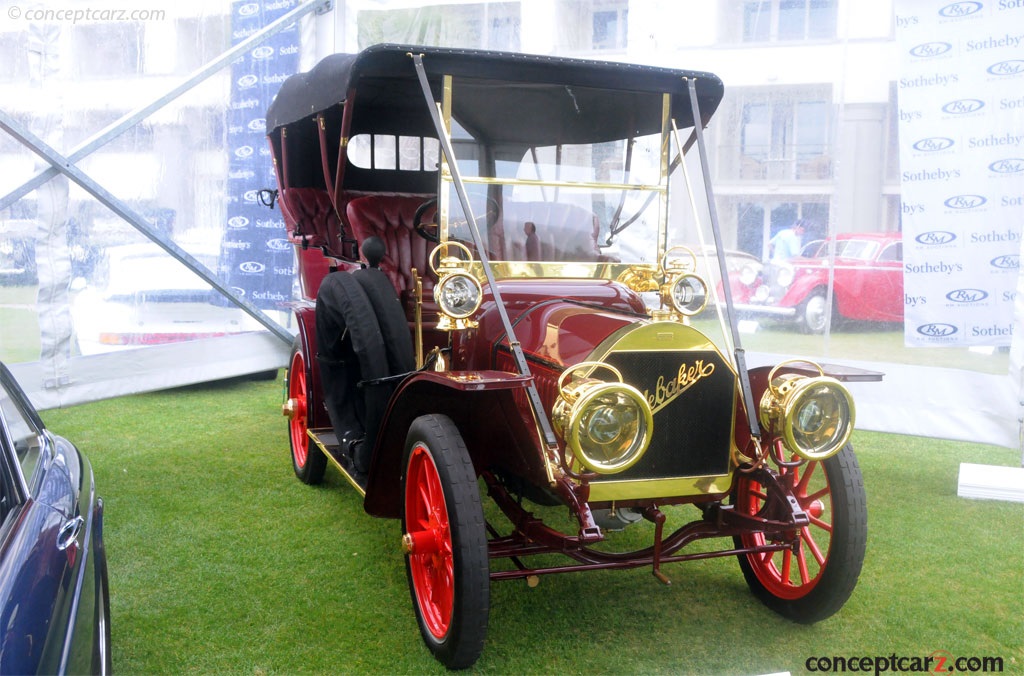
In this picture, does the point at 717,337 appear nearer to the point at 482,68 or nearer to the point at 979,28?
the point at 979,28

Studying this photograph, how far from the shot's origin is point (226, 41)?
654 centimetres

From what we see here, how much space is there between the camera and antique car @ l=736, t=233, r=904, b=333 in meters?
5.35

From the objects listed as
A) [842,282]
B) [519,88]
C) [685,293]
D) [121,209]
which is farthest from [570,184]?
[121,209]

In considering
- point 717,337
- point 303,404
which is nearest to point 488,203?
point 303,404

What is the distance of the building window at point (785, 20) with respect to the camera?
543cm

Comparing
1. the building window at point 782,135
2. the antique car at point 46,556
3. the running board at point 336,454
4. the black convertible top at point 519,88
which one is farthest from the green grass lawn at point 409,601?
the building window at point 782,135

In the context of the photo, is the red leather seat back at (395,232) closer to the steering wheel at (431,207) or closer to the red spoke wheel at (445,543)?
the steering wheel at (431,207)

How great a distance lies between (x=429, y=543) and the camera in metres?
2.70

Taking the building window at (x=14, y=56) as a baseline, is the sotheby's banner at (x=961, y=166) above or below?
below

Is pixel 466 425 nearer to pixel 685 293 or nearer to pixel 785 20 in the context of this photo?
pixel 685 293

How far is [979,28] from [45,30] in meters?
5.67

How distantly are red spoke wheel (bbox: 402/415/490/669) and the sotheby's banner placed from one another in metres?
3.48

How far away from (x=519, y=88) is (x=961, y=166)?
116 inches

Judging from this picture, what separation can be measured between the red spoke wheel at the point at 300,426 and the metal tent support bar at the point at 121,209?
1957mm
